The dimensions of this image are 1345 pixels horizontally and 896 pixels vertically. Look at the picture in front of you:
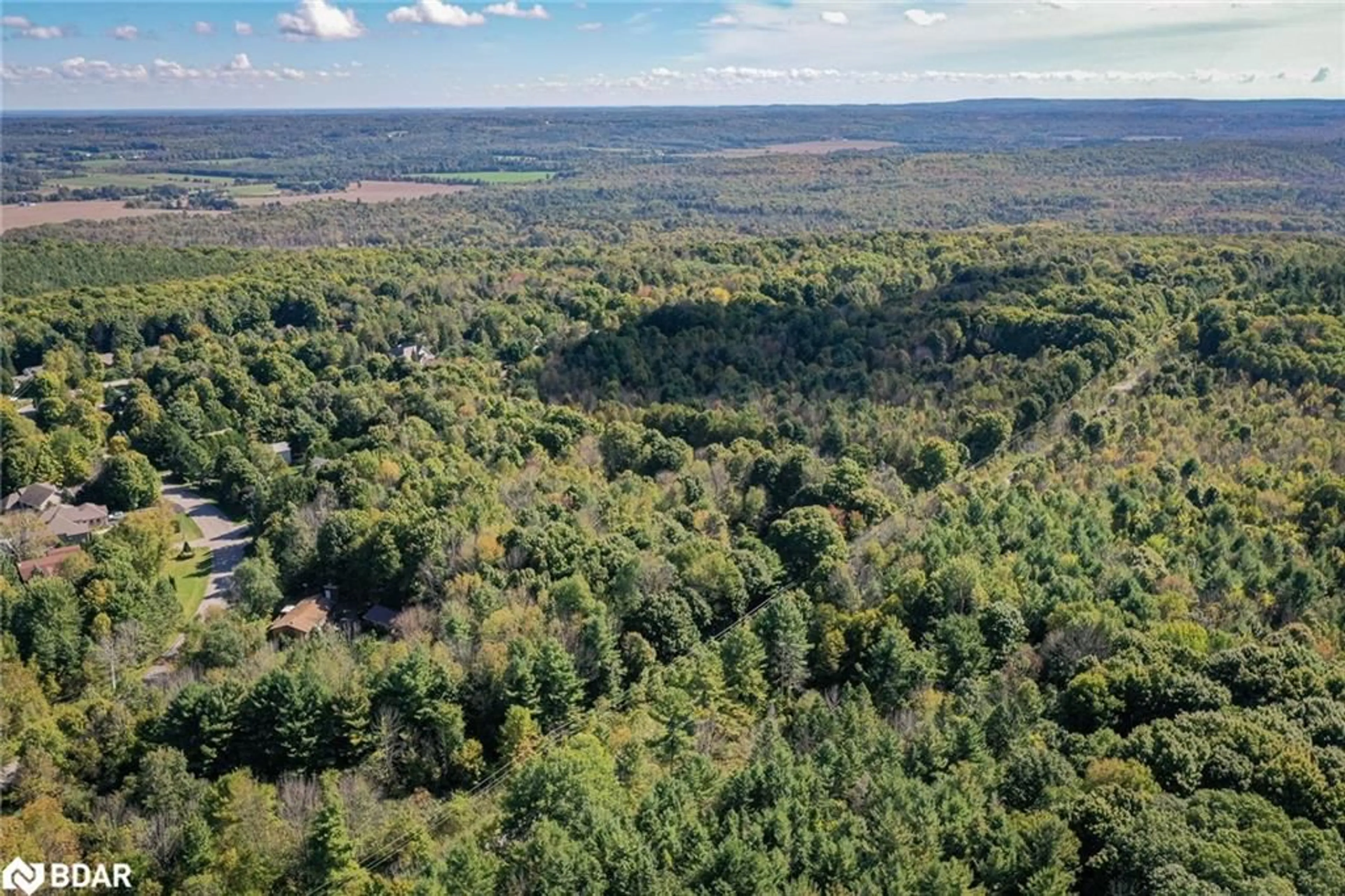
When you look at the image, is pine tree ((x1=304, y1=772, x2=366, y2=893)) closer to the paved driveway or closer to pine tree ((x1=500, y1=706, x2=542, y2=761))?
pine tree ((x1=500, y1=706, x2=542, y2=761))

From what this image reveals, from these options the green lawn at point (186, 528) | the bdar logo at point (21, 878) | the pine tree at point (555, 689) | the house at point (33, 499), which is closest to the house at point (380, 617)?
the pine tree at point (555, 689)

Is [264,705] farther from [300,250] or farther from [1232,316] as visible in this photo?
[300,250]

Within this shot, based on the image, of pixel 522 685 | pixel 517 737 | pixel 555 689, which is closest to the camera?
pixel 517 737

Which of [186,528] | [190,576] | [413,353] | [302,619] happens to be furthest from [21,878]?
[413,353]

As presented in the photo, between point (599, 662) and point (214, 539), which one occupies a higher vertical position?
point (599, 662)

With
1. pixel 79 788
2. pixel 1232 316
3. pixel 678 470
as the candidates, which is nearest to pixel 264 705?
pixel 79 788

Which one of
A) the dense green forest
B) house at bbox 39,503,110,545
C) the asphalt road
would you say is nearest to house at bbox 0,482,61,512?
house at bbox 39,503,110,545

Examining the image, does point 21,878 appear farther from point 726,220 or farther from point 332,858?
point 726,220
